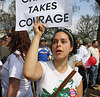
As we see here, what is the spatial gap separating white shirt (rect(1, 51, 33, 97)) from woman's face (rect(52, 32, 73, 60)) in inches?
19.4

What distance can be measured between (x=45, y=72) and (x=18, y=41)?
0.63m

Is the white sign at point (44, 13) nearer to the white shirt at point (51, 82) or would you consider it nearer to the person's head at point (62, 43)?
the person's head at point (62, 43)

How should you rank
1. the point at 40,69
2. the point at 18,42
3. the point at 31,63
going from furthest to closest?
the point at 18,42 < the point at 40,69 < the point at 31,63

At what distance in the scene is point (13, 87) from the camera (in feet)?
5.44

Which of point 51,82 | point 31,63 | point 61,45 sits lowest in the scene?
point 51,82

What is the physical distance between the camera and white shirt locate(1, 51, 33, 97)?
5.54ft

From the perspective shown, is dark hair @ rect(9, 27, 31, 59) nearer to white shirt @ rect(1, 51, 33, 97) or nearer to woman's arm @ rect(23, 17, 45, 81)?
white shirt @ rect(1, 51, 33, 97)

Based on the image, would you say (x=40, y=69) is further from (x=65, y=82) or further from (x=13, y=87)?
(x=13, y=87)

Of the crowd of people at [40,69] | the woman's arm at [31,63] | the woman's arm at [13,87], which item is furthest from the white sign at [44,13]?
the woman's arm at [13,87]

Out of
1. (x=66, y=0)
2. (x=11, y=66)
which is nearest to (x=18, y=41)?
(x=11, y=66)

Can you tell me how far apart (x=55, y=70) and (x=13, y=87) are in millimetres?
530

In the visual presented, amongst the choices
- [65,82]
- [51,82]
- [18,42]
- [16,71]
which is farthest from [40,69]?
[18,42]

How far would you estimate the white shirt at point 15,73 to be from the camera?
1690 millimetres

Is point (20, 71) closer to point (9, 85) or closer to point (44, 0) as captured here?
point (9, 85)
